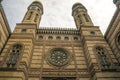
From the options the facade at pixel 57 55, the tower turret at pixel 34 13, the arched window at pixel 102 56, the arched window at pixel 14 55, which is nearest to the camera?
the facade at pixel 57 55

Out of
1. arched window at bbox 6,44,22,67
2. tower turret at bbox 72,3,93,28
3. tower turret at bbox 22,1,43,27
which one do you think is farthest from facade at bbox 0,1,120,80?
tower turret at bbox 72,3,93,28

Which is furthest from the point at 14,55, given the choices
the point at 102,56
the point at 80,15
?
the point at 80,15

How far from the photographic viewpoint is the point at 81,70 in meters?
14.8

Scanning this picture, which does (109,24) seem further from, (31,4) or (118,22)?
(31,4)

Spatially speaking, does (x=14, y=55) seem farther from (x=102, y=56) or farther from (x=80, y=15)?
(x=80, y=15)

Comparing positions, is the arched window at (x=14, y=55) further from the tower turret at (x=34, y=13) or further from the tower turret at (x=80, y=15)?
the tower turret at (x=80, y=15)

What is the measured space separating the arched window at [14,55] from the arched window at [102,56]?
7.89 meters

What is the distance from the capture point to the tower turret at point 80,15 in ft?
68.0

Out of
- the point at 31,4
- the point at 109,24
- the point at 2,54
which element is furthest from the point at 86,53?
the point at 31,4

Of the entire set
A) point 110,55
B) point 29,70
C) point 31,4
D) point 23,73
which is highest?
point 31,4

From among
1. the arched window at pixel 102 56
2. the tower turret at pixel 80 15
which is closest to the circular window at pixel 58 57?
the arched window at pixel 102 56

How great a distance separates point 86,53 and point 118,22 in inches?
175

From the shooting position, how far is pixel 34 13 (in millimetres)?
22125

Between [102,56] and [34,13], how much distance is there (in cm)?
1154
